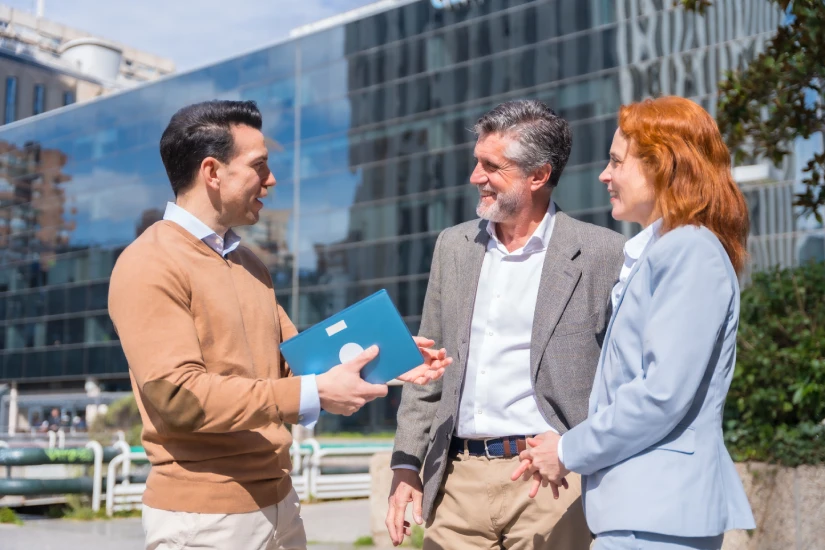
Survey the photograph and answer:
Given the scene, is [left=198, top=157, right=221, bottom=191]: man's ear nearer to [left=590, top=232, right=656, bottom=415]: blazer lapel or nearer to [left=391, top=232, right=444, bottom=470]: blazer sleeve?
[left=391, top=232, right=444, bottom=470]: blazer sleeve

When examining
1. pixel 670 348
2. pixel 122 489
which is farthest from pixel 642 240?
pixel 122 489

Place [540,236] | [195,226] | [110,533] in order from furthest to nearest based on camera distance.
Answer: [110,533] → [540,236] → [195,226]

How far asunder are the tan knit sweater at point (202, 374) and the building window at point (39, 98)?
176ft

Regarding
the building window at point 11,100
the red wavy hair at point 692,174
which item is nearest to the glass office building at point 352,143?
the building window at point 11,100

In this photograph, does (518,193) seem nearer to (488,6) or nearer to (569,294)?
(569,294)

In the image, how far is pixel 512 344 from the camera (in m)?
3.11

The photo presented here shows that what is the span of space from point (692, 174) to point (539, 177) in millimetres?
1000

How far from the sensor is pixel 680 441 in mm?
2170

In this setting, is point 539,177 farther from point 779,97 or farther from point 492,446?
point 779,97

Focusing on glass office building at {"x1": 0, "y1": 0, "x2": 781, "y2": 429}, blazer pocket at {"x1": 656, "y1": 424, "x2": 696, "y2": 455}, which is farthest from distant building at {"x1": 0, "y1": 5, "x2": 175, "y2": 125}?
blazer pocket at {"x1": 656, "y1": 424, "x2": 696, "y2": 455}

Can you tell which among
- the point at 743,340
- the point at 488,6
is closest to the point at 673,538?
the point at 743,340

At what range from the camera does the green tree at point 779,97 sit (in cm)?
579

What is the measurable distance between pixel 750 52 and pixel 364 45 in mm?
16974

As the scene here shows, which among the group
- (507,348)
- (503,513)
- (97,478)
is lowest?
(97,478)
